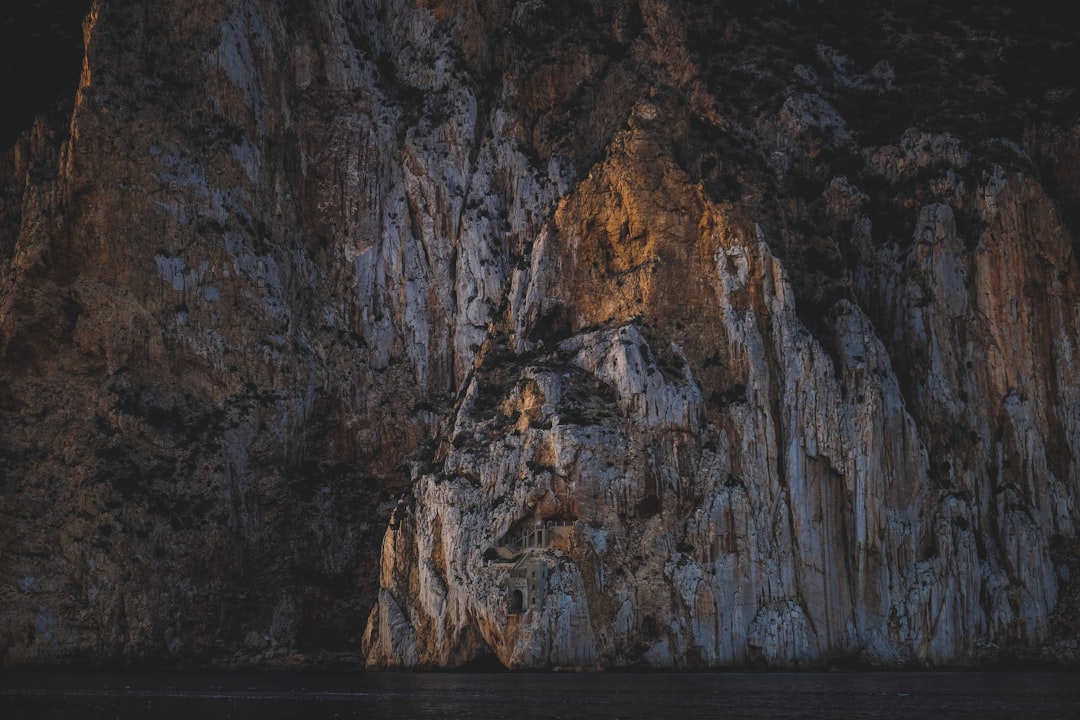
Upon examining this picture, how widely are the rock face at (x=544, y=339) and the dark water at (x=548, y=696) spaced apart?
7.28m

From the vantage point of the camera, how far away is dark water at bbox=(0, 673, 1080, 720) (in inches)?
2167

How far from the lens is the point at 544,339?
3819 inches

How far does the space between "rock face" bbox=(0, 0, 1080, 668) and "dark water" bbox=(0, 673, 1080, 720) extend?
23.9ft

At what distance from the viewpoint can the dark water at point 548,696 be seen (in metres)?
55.0

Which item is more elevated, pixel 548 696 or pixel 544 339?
pixel 544 339

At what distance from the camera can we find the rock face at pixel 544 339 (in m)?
88.2

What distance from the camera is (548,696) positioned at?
65.6 meters

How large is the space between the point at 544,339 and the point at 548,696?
35.7m

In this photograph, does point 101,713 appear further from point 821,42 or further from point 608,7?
point 821,42

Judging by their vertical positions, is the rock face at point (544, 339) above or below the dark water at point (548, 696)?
above

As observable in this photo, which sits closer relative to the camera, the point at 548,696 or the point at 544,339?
the point at 548,696

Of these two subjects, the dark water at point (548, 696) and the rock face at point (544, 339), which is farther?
the rock face at point (544, 339)

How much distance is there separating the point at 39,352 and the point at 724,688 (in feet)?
186

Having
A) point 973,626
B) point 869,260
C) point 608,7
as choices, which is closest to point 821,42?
point 608,7
